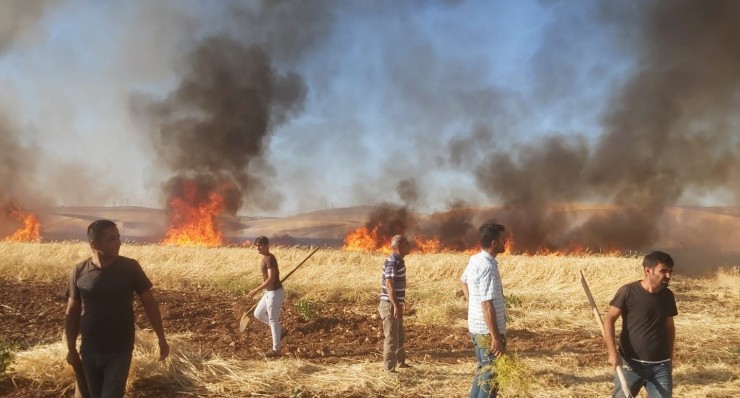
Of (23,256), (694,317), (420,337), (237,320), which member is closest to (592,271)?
(694,317)

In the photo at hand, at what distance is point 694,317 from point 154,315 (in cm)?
1282

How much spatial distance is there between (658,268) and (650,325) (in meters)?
0.53

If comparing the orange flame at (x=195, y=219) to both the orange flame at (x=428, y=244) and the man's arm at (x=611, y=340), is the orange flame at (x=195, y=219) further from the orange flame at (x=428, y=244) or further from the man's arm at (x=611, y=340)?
the man's arm at (x=611, y=340)

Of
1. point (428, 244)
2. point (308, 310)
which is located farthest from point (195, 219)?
point (308, 310)

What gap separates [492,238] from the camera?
16.2 ft

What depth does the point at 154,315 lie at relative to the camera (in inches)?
175

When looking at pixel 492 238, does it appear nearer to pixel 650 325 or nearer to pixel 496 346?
pixel 496 346

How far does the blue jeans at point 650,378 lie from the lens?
464 centimetres

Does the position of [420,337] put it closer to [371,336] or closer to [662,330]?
[371,336]

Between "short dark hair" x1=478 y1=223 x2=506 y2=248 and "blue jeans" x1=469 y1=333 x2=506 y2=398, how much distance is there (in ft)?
3.07

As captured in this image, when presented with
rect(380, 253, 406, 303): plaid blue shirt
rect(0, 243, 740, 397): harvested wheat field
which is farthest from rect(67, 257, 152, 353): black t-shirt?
rect(380, 253, 406, 303): plaid blue shirt

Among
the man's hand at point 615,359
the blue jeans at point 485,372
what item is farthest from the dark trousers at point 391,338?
the man's hand at point 615,359

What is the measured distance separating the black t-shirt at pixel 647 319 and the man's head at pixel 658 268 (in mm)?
103

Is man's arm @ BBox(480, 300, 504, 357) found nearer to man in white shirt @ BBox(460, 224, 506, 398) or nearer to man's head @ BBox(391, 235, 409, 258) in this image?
man in white shirt @ BBox(460, 224, 506, 398)
